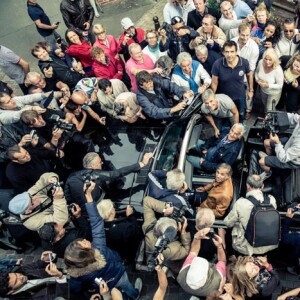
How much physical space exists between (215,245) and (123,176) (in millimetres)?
1551

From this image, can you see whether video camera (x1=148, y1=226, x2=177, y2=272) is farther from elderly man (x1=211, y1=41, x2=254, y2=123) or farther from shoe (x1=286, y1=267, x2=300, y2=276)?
elderly man (x1=211, y1=41, x2=254, y2=123)

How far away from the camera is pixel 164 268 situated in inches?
183

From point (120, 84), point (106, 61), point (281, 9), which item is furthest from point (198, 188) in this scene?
point (281, 9)

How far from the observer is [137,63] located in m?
6.83

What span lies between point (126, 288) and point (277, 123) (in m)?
2.93

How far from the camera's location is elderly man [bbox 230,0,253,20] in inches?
301

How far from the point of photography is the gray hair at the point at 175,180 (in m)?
4.85

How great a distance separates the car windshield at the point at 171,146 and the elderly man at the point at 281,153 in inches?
45.4

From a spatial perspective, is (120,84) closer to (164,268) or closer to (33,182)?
(33,182)

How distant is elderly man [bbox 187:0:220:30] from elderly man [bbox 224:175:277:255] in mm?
3995

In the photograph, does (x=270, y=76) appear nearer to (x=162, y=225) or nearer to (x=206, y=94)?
(x=206, y=94)

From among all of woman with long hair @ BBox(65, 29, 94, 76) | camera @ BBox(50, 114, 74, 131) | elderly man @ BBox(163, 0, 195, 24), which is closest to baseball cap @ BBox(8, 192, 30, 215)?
camera @ BBox(50, 114, 74, 131)

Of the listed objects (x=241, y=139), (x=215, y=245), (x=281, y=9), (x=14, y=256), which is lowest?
(x=14, y=256)

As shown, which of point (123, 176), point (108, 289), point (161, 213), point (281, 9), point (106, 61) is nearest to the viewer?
point (108, 289)
